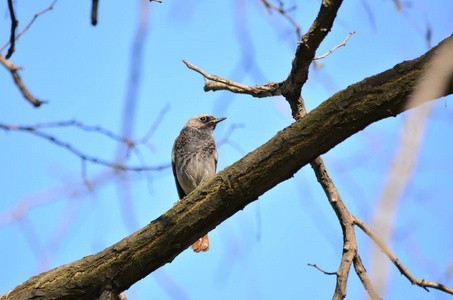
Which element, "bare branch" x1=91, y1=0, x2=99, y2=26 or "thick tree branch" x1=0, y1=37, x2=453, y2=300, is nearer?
"bare branch" x1=91, y1=0, x2=99, y2=26

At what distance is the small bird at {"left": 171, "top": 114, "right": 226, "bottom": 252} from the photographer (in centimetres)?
754

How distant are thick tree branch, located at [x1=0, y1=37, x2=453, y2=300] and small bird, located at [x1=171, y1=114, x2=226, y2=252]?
345 cm

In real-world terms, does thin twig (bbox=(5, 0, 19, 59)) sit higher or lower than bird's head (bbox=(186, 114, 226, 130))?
lower

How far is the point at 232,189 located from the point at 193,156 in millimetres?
3890

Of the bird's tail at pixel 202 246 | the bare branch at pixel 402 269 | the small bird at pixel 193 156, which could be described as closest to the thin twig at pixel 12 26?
the bare branch at pixel 402 269

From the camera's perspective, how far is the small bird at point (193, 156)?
7.54 metres

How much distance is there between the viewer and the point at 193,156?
7.61 m

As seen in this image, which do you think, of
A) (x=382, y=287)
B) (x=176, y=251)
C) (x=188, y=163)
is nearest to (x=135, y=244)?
(x=176, y=251)

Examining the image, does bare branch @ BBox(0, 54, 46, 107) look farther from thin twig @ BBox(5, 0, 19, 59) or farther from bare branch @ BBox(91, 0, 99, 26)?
bare branch @ BBox(91, 0, 99, 26)

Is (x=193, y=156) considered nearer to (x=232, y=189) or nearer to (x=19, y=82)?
(x=232, y=189)

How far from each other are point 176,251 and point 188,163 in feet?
11.9

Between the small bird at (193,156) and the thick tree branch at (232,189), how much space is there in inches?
136

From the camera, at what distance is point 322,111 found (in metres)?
3.52

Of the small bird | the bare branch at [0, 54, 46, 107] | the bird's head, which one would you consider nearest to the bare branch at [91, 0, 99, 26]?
the bare branch at [0, 54, 46, 107]
